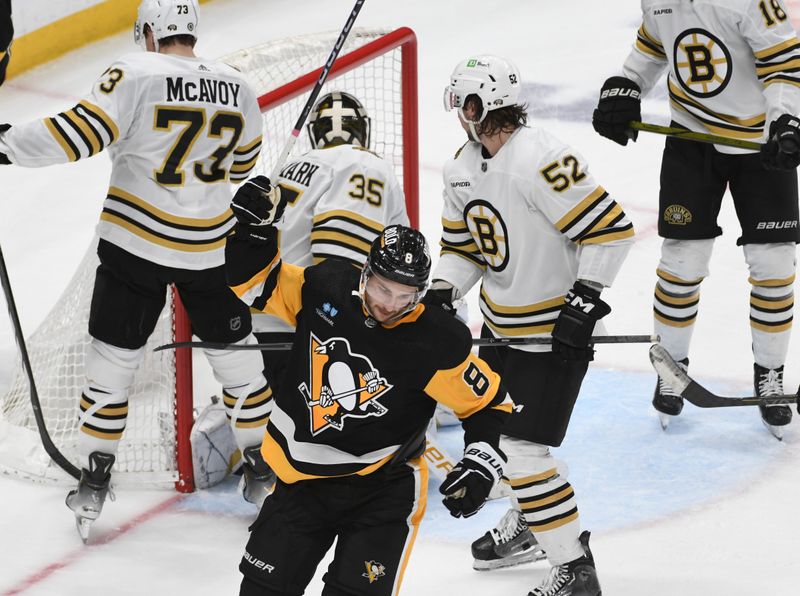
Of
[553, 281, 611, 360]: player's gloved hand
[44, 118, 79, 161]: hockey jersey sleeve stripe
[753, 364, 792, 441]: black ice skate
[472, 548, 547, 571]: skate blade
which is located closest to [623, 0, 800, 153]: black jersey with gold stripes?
[753, 364, 792, 441]: black ice skate

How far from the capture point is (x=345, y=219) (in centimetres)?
391

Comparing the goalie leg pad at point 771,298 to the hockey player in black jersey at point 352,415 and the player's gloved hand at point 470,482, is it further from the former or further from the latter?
the player's gloved hand at point 470,482

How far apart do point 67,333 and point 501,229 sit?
1.61 meters

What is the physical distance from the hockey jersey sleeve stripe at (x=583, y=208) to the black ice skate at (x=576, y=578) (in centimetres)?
76

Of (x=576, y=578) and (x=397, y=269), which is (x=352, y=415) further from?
(x=576, y=578)

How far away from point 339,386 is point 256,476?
128 centimetres

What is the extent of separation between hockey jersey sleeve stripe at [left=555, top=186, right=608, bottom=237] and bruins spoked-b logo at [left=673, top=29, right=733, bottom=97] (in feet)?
3.19

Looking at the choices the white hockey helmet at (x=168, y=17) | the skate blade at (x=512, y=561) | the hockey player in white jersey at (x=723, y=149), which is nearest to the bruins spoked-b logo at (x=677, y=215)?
the hockey player in white jersey at (x=723, y=149)

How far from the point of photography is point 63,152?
361 centimetres

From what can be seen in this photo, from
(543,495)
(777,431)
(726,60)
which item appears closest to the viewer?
(543,495)

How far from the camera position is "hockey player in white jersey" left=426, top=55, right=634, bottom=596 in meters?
3.36

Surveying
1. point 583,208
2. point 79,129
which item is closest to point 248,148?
point 79,129

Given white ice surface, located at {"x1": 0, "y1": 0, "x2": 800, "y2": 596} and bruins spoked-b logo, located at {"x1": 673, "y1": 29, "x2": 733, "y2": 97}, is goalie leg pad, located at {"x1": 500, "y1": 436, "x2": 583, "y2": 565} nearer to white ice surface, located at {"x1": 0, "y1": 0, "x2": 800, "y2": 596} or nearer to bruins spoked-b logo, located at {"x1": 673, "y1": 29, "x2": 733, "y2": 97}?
white ice surface, located at {"x1": 0, "y1": 0, "x2": 800, "y2": 596}

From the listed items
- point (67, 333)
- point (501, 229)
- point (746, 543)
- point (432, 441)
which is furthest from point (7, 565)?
point (746, 543)
